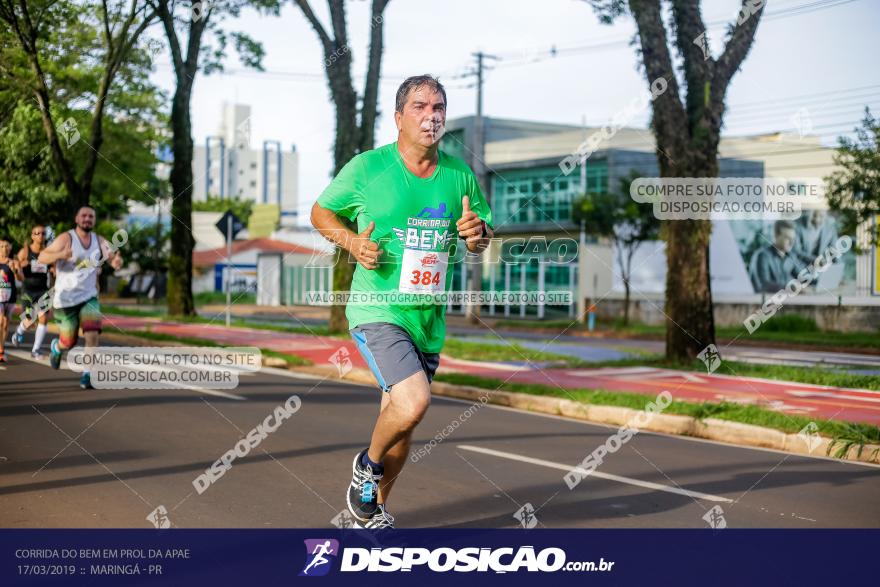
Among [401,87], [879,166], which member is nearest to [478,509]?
[401,87]

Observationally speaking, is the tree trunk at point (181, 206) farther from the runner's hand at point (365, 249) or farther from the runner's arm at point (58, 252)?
the runner's hand at point (365, 249)

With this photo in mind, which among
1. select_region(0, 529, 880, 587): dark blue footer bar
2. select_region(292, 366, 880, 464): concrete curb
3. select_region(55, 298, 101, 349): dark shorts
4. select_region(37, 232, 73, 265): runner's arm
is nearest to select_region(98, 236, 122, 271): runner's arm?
select_region(37, 232, 73, 265): runner's arm

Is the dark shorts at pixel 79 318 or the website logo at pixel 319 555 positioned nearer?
the website logo at pixel 319 555

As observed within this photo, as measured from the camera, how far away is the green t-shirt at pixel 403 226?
460cm

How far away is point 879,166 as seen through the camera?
2247 cm

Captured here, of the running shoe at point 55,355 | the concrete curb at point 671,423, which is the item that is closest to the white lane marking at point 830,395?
the concrete curb at point 671,423

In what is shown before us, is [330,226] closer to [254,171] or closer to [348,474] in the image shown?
[348,474]

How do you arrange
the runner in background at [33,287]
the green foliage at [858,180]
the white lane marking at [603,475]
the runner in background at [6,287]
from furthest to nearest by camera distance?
1. the green foliage at [858,180]
2. the runner in background at [33,287]
3. the runner in background at [6,287]
4. the white lane marking at [603,475]

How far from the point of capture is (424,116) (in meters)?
4.62

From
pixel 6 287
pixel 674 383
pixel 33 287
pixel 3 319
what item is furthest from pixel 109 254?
pixel 674 383

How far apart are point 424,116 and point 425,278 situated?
0.76m

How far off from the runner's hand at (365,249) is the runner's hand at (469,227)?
0.40 meters

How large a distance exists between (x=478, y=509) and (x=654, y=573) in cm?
149

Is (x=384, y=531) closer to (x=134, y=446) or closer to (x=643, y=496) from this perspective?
(x=643, y=496)
